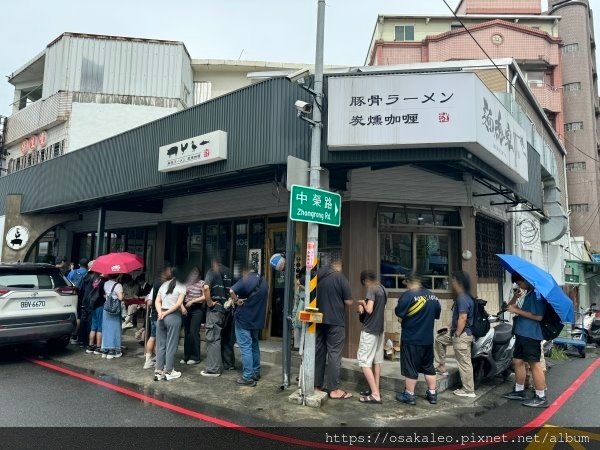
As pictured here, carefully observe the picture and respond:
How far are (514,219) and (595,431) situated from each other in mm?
7619

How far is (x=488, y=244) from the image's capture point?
10.3 meters

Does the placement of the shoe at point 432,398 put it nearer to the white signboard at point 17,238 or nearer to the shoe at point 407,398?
the shoe at point 407,398

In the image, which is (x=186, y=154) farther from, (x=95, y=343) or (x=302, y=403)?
(x=302, y=403)

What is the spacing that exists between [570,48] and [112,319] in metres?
41.9

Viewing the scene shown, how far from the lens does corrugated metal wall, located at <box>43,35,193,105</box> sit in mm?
17594

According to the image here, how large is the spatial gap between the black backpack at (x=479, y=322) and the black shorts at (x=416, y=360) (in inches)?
38.7

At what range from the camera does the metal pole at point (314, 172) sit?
18.8 feet

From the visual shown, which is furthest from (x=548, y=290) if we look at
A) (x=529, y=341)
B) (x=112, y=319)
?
(x=112, y=319)

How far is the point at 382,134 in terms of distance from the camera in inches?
257

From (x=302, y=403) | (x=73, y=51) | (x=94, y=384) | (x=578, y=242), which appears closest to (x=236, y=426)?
(x=302, y=403)

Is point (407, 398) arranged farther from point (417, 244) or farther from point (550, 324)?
point (417, 244)

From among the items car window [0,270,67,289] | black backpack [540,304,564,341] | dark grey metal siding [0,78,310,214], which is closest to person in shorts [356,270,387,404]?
black backpack [540,304,564,341]

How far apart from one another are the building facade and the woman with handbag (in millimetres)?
36296

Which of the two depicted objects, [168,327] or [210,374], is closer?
[168,327]
